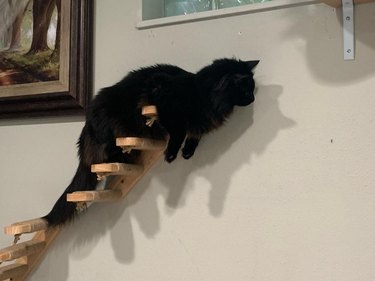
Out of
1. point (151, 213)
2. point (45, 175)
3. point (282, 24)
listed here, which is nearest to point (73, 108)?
point (45, 175)

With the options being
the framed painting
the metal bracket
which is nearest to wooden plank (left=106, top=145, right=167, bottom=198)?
the framed painting

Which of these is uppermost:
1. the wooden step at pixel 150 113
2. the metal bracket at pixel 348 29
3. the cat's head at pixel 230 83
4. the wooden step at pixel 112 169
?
the metal bracket at pixel 348 29

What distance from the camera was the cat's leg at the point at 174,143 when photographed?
42.2 inches

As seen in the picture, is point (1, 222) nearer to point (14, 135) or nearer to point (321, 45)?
point (14, 135)

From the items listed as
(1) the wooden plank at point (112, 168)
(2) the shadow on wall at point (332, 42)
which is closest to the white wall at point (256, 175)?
(2) the shadow on wall at point (332, 42)

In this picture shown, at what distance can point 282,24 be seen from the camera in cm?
109

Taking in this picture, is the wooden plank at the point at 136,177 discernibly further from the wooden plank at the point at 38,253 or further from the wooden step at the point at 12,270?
the wooden step at the point at 12,270

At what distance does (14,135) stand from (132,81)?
49 cm

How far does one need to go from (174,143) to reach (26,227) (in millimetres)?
426

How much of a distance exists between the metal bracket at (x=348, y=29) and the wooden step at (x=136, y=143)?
0.49m

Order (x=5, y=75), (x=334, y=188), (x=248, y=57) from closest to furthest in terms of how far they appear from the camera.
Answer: (x=334, y=188), (x=248, y=57), (x=5, y=75)

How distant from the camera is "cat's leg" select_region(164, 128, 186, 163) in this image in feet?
3.51

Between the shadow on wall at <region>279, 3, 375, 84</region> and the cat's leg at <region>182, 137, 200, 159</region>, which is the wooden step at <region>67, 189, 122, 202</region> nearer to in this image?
the cat's leg at <region>182, 137, 200, 159</region>

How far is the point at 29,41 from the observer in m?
1.35
